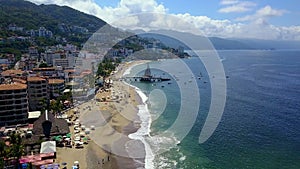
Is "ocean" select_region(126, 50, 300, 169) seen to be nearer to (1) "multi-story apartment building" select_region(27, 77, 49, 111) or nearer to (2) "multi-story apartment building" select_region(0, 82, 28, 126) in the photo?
(2) "multi-story apartment building" select_region(0, 82, 28, 126)

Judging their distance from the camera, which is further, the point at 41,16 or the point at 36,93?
the point at 41,16

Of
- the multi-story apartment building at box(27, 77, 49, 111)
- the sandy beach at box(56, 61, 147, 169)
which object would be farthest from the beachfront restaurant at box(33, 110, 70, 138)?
the multi-story apartment building at box(27, 77, 49, 111)

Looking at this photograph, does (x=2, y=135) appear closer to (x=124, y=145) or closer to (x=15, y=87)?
(x=15, y=87)

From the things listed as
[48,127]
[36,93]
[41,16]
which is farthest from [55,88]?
[41,16]

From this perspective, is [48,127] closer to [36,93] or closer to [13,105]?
[13,105]

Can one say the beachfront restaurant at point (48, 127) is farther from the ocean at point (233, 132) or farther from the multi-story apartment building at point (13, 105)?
the ocean at point (233, 132)

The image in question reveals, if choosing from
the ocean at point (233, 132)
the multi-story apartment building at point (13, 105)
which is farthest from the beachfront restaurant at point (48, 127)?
the ocean at point (233, 132)
